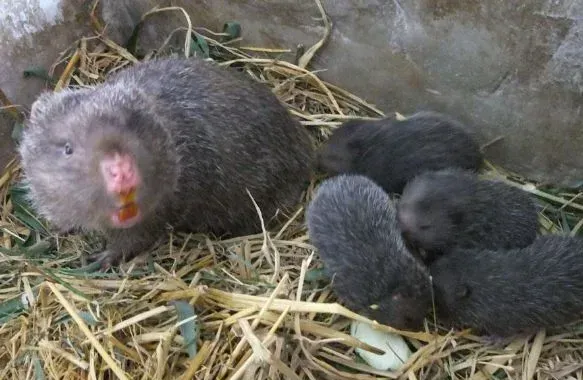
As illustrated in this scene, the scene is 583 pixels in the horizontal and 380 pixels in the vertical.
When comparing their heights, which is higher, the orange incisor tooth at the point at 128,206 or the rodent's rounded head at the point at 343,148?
the orange incisor tooth at the point at 128,206

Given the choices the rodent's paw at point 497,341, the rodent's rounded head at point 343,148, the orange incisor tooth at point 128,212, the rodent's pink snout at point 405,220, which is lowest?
the rodent's paw at point 497,341

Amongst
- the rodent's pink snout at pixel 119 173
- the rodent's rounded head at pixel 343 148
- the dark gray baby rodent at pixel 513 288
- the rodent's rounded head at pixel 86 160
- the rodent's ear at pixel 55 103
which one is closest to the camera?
the rodent's pink snout at pixel 119 173

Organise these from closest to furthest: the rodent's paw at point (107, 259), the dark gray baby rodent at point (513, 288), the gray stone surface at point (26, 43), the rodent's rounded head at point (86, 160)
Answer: the rodent's rounded head at point (86, 160)
the dark gray baby rodent at point (513, 288)
the rodent's paw at point (107, 259)
the gray stone surface at point (26, 43)

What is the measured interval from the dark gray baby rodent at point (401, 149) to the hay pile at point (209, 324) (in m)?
0.53

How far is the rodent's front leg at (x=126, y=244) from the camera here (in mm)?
3875

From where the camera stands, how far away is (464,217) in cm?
376

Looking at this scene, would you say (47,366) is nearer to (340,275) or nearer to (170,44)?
(340,275)

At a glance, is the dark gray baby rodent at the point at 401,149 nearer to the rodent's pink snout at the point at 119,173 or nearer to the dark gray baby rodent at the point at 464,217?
the dark gray baby rodent at the point at 464,217

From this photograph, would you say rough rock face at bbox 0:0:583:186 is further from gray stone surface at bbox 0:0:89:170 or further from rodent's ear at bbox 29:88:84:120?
rodent's ear at bbox 29:88:84:120

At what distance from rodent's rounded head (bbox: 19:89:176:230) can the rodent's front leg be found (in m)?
0.26

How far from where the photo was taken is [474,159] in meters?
4.19

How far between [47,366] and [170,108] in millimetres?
1468

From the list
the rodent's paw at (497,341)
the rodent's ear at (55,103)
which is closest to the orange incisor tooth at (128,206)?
the rodent's ear at (55,103)

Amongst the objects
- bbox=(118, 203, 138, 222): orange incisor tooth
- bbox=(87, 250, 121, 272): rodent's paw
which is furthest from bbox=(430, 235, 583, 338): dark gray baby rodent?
bbox=(87, 250, 121, 272): rodent's paw
